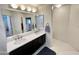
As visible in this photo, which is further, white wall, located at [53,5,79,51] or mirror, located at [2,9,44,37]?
white wall, located at [53,5,79,51]

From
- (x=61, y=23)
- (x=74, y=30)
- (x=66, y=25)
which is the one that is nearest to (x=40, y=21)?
(x=61, y=23)

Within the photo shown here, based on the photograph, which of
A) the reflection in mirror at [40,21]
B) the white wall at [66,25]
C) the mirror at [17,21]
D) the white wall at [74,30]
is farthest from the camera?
the reflection in mirror at [40,21]

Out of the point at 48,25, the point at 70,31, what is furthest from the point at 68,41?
the point at 48,25

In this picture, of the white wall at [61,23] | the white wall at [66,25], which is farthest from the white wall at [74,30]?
the white wall at [61,23]

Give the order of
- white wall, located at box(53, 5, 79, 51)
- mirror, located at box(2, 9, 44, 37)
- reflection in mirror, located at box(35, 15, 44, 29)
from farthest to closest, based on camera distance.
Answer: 1. reflection in mirror, located at box(35, 15, 44, 29)
2. white wall, located at box(53, 5, 79, 51)
3. mirror, located at box(2, 9, 44, 37)

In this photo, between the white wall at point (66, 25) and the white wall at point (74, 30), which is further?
the white wall at point (66, 25)

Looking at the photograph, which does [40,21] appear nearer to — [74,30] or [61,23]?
[61,23]

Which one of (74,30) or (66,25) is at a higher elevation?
(66,25)

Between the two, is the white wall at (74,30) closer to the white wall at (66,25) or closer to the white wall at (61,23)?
the white wall at (66,25)

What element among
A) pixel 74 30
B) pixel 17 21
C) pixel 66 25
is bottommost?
pixel 74 30

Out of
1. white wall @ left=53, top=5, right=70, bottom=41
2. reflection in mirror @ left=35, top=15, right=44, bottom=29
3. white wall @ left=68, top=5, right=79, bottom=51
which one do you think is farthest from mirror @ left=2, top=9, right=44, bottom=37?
white wall @ left=68, top=5, right=79, bottom=51

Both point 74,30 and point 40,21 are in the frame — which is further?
point 40,21

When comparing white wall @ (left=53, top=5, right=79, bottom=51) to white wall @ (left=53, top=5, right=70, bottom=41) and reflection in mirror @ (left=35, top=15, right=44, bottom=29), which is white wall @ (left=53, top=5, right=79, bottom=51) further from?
reflection in mirror @ (left=35, top=15, right=44, bottom=29)
